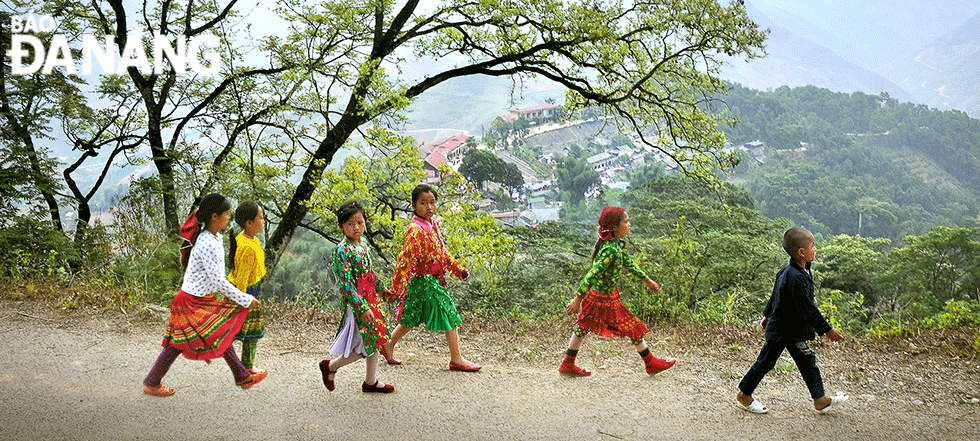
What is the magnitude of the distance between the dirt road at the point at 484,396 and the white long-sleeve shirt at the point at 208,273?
0.84m

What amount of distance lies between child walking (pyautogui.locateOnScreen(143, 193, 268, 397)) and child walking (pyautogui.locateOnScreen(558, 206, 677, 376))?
2.46 metres

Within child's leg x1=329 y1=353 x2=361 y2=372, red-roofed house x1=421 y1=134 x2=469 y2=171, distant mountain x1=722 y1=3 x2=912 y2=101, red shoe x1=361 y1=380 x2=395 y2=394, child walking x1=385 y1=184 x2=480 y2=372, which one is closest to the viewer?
child's leg x1=329 y1=353 x2=361 y2=372

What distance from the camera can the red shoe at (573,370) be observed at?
16.1ft

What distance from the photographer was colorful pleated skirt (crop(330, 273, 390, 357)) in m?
4.23

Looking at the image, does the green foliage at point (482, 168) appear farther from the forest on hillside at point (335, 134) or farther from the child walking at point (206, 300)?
the child walking at point (206, 300)

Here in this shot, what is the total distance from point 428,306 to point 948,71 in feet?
417

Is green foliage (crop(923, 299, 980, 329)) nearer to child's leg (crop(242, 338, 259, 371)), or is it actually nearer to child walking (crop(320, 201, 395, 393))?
child walking (crop(320, 201, 395, 393))

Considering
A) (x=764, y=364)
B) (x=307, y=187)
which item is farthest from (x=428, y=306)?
(x=307, y=187)

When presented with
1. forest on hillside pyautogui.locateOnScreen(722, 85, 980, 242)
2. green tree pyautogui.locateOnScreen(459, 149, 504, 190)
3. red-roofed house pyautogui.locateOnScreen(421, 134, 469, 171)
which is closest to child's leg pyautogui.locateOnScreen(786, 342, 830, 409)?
red-roofed house pyautogui.locateOnScreen(421, 134, 469, 171)

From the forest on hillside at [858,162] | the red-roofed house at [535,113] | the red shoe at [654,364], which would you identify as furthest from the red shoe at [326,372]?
the red-roofed house at [535,113]

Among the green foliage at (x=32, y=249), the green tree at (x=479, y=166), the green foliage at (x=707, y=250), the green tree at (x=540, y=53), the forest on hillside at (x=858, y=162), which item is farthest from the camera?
the forest on hillside at (x=858, y=162)

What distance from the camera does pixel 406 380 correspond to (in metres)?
4.73

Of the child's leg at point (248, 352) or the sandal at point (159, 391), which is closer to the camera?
the sandal at point (159, 391)

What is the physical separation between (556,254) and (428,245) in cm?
1207
